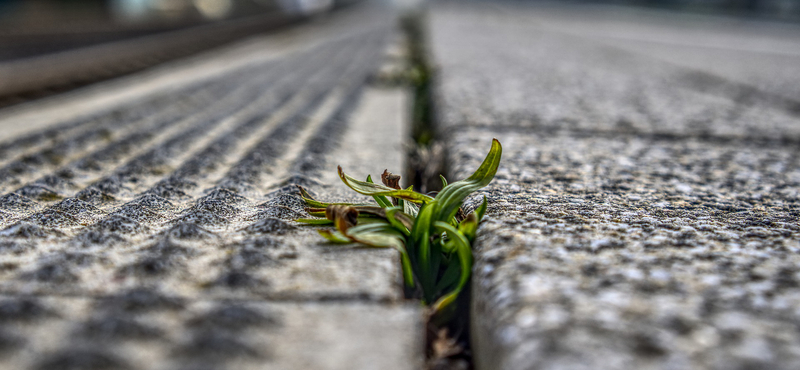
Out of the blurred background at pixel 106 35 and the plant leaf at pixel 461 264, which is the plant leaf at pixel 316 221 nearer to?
the plant leaf at pixel 461 264

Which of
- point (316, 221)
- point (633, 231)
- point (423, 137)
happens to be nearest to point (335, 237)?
point (316, 221)

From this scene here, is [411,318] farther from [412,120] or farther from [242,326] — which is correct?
[412,120]

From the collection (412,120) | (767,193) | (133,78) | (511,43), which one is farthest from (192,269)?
(511,43)

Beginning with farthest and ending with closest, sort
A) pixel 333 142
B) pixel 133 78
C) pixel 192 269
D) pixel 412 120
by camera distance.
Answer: pixel 133 78 → pixel 412 120 → pixel 333 142 → pixel 192 269

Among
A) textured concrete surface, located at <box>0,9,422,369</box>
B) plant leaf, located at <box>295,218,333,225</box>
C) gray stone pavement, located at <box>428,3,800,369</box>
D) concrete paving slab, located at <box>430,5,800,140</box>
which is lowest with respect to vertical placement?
textured concrete surface, located at <box>0,9,422,369</box>

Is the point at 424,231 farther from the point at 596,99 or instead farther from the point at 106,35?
the point at 106,35

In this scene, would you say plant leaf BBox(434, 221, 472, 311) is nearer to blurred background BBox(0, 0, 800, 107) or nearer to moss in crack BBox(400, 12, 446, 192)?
moss in crack BBox(400, 12, 446, 192)

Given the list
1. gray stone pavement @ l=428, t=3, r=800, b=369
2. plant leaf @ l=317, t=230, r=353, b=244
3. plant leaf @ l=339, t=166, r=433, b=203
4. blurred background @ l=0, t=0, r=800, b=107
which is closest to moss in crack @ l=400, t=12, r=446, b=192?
gray stone pavement @ l=428, t=3, r=800, b=369
